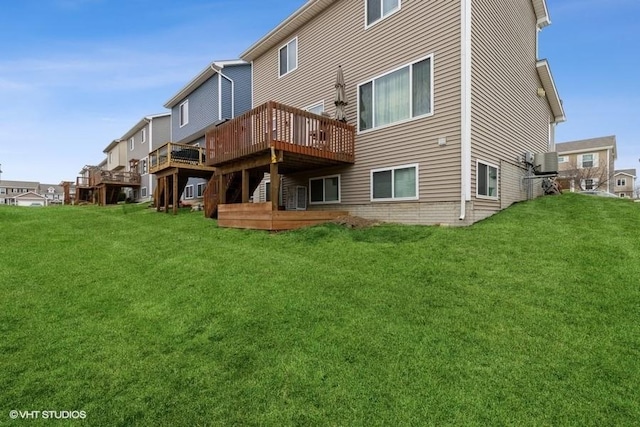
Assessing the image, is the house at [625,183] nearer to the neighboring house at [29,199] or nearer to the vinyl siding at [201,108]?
the vinyl siding at [201,108]

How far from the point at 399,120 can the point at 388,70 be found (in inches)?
63.3

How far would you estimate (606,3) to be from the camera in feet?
49.5

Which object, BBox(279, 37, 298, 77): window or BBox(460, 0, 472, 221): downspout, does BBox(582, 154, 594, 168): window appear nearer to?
BBox(279, 37, 298, 77): window

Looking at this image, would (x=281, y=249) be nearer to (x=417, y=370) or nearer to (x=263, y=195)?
(x=417, y=370)

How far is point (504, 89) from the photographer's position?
1049 cm

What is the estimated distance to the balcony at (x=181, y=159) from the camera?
1500 centimetres

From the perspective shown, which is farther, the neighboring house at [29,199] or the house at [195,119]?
the neighboring house at [29,199]

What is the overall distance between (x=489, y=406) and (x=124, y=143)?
126ft

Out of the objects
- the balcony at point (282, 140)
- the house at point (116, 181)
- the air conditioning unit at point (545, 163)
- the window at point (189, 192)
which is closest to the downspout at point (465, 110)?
the balcony at point (282, 140)

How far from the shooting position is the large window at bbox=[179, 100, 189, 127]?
21984mm

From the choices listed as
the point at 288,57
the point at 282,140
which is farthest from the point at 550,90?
the point at 282,140

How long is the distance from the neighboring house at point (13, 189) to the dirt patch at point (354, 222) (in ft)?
290

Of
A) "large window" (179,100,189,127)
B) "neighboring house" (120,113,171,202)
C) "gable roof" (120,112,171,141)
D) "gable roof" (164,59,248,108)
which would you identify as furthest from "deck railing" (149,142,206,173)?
"gable roof" (120,112,171,141)

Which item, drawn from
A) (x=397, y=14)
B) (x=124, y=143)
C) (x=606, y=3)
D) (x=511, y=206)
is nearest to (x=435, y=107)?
(x=397, y=14)
